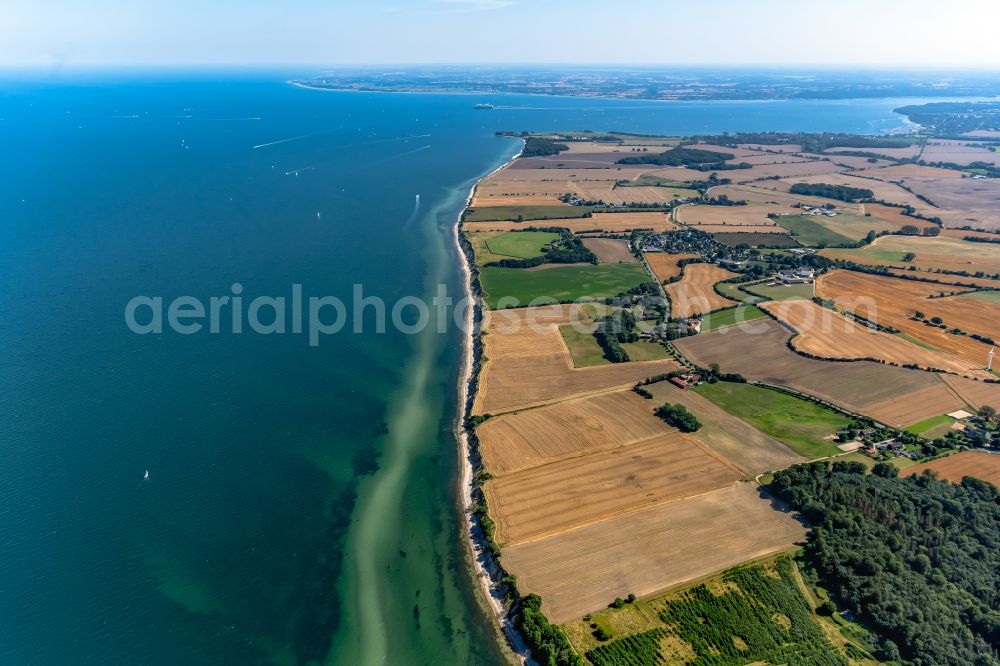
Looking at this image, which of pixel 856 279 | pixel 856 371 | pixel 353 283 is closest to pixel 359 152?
pixel 353 283

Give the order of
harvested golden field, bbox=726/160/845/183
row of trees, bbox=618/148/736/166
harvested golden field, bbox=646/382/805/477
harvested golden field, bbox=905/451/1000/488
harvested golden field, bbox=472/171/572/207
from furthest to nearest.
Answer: row of trees, bbox=618/148/736/166, harvested golden field, bbox=726/160/845/183, harvested golden field, bbox=472/171/572/207, harvested golden field, bbox=646/382/805/477, harvested golden field, bbox=905/451/1000/488

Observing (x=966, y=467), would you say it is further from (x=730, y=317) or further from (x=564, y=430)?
(x=564, y=430)

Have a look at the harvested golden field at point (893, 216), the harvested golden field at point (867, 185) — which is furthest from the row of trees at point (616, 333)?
the harvested golden field at point (867, 185)

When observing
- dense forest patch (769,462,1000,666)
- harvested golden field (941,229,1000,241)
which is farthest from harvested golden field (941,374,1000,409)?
harvested golden field (941,229,1000,241)

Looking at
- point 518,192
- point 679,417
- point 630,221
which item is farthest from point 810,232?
point 679,417

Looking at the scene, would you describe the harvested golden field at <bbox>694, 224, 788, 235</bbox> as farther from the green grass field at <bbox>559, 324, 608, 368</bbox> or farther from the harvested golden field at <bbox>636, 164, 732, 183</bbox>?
the green grass field at <bbox>559, 324, 608, 368</bbox>

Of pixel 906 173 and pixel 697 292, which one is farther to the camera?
pixel 906 173

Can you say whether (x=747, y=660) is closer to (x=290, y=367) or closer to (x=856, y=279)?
(x=290, y=367)

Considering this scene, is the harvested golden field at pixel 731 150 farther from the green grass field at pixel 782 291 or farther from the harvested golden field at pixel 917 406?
the harvested golden field at pixel 917 406
